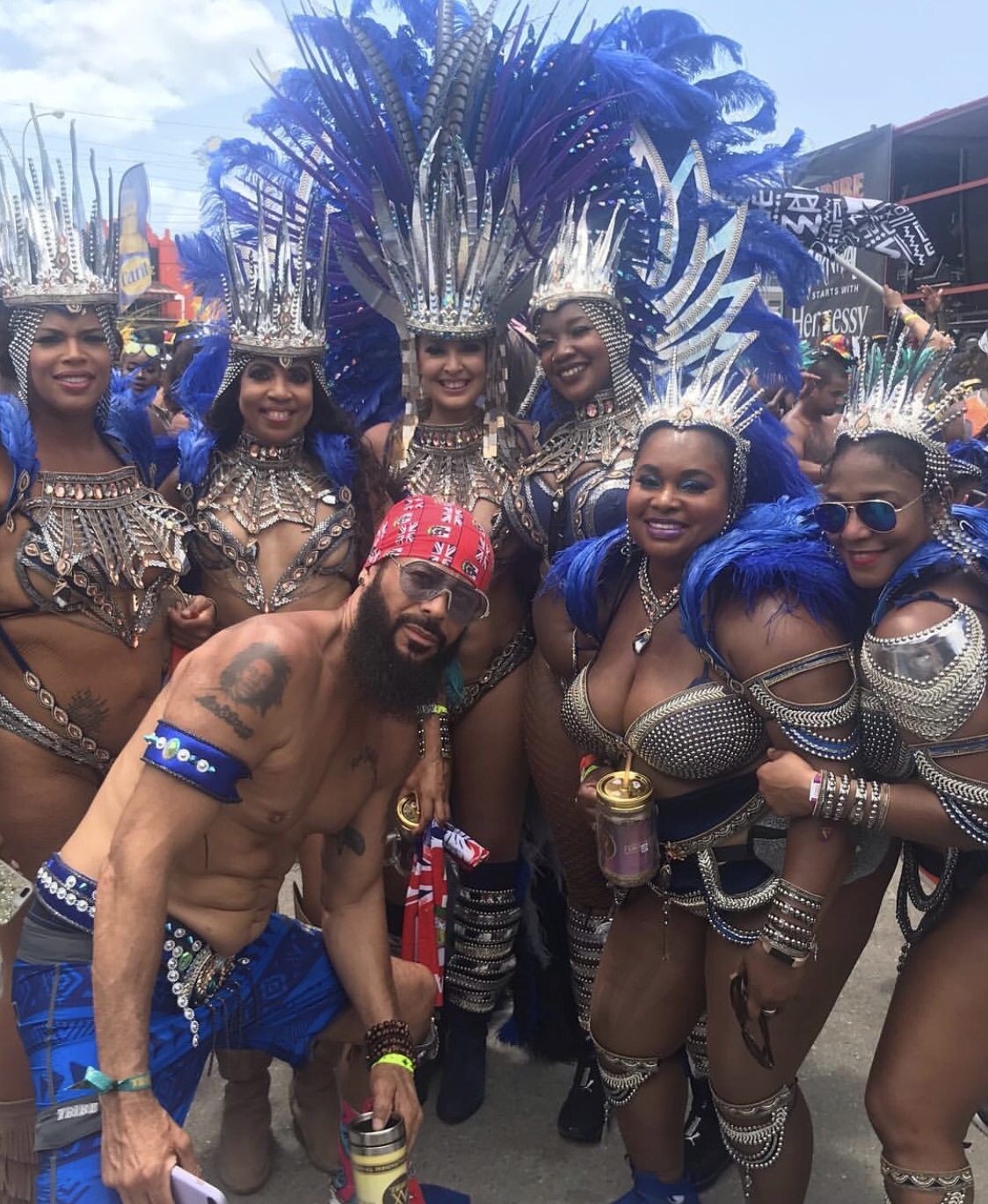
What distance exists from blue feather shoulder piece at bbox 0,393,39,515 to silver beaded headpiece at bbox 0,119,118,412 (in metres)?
0.15

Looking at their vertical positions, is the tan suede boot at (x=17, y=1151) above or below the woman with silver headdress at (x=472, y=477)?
below

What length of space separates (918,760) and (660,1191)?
1.27 m

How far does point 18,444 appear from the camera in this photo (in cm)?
253

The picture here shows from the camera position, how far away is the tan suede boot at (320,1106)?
274 cm

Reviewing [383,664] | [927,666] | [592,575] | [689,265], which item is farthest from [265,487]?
[927,666]

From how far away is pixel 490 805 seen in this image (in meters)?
3.10

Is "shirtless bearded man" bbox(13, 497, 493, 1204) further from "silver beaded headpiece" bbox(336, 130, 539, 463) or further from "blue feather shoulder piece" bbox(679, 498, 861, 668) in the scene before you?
"silver beaded headpiece" bbox(336, 130, 539, 463)

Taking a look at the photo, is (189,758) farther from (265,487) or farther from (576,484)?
(576,484)

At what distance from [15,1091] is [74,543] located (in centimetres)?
133

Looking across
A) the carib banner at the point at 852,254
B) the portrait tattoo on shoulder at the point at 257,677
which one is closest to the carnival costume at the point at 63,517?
the portrait tattoo on shoulder at the point at 257,677

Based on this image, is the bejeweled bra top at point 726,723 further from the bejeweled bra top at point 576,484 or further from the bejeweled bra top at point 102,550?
the bejeweled bra top at point 102,550

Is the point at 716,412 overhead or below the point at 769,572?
overhead

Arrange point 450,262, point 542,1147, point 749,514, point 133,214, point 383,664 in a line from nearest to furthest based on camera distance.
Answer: point 383,664 < point 749,514 < point 542,1147 < point 133,214 < point 450,262

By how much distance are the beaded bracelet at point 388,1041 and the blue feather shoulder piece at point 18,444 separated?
1.51 metres
